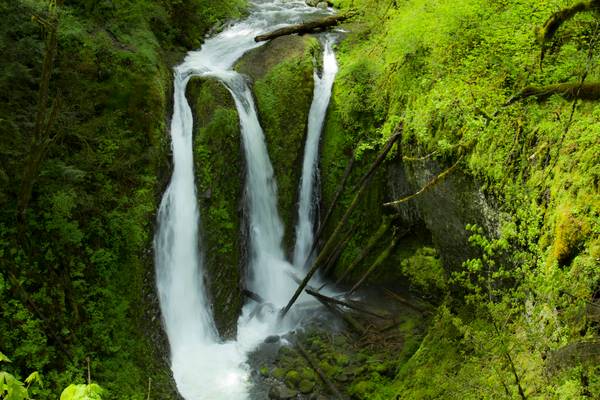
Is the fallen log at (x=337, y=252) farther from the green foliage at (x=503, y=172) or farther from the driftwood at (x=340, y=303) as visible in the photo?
the green foliage at (x=503, y=172)

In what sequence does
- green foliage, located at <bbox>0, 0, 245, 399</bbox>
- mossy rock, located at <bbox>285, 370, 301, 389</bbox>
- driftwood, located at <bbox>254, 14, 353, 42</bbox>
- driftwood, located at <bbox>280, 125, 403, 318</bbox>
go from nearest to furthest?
green foliage, located at <bbox>0, 0, 245, 399</bbox>
mossy rock, located at <bbox>285, 370, 301, 389</bbox>
driftwood, located at <bbox>280, 125, 403, 318</bbox>
driftwood, located at <bbox>254, 14, 353, 42</bbox>

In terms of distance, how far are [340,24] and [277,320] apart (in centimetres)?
928

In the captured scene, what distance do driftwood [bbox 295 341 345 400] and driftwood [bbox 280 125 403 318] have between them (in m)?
1.11

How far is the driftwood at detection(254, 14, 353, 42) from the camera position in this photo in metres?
13.1

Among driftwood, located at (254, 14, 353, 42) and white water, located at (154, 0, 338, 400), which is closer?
white water, located at (154, 0, 338, 400)

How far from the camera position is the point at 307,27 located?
13414 millimetres

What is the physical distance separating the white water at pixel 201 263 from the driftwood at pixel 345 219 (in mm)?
735

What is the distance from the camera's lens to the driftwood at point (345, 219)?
974 centimetres

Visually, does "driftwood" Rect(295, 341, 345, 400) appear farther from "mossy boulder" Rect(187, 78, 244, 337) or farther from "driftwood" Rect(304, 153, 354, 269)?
"driftwood" Rect(304, 153, 354, 269)

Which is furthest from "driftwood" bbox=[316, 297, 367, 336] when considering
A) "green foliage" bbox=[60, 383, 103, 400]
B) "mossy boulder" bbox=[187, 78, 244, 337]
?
"green foliage" bbox=[60, 383, 103, 400]

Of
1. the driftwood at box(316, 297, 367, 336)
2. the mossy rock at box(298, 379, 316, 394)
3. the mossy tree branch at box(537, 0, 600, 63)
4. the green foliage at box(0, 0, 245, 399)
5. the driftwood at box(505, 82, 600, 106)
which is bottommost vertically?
the driftwood at box(316, 297, 367, 336)

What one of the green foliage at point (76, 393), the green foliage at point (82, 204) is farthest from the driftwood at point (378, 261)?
the green foliage at point (76, 393)

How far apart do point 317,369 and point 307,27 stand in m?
9.61

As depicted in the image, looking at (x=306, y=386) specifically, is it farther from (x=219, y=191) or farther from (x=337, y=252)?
(x=219, y=191)
